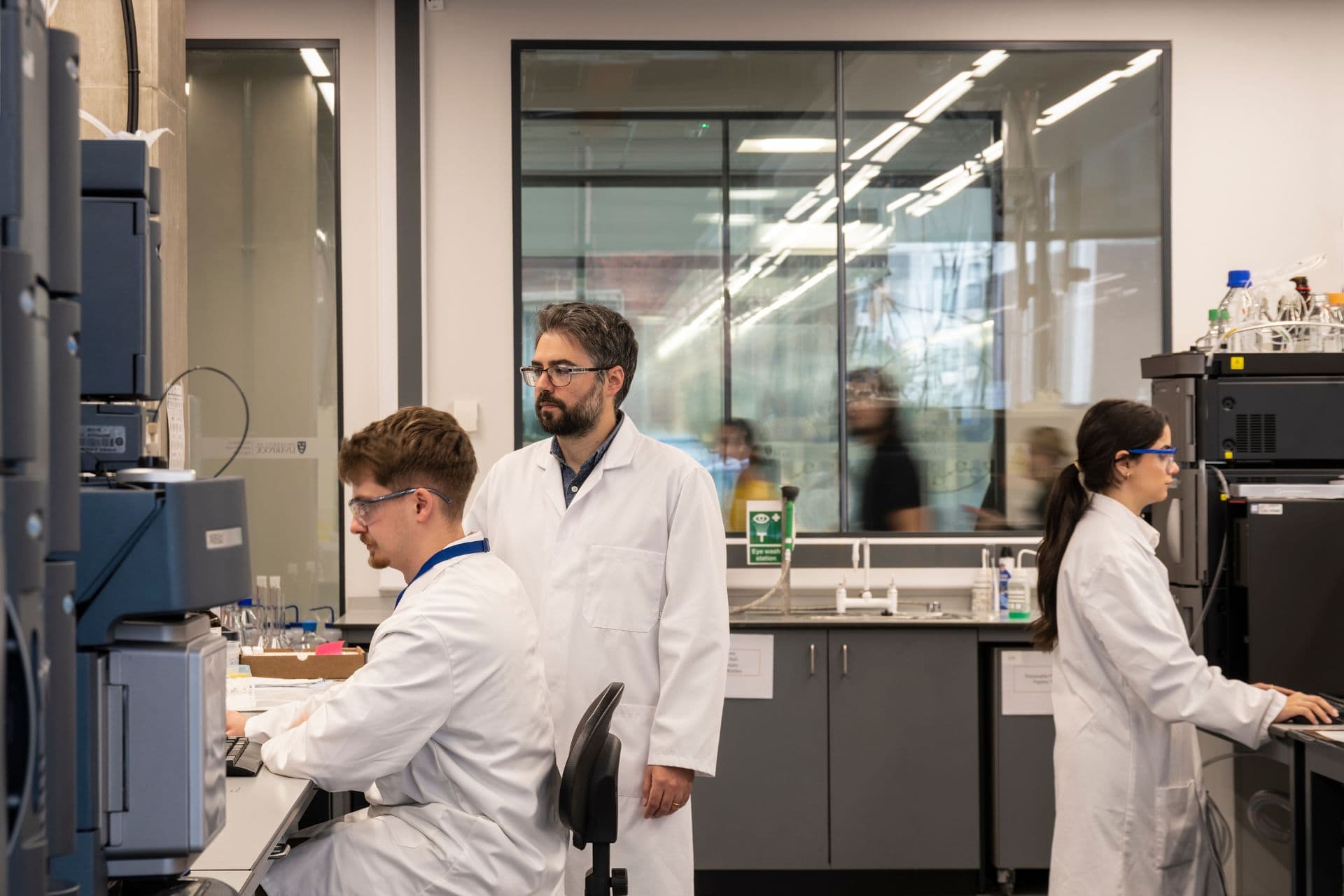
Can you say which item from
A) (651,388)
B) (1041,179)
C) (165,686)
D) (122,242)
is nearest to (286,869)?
(165,686)

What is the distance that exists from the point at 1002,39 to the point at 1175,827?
9.79ft

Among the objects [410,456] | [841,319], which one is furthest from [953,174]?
[410,456]

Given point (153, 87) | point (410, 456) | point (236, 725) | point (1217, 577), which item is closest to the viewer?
point (410, 456)

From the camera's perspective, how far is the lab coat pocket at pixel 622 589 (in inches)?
90.8

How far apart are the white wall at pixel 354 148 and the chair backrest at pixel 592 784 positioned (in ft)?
8.32

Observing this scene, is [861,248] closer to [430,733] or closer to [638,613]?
[638,613]

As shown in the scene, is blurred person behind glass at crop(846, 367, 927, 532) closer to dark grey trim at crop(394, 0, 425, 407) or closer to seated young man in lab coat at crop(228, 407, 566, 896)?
dark grey trim at crop(394, 0, 425, 407)

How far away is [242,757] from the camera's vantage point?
1959 millimetres

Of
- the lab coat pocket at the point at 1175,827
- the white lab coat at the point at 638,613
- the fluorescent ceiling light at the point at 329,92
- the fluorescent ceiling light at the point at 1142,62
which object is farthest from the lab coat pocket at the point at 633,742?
the fluorescent ceiling light at the point at 1142,62

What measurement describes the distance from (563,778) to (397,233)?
281 centimetres

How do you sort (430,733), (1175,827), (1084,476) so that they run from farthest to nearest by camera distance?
(1084,476), (1175,827), (430,733)

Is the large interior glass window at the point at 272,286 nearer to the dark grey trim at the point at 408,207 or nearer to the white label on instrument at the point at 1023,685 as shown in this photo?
the dark grey trim at the point at 408,207

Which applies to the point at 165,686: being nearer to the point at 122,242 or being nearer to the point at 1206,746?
the point at 122,242

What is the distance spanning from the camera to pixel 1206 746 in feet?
10.5
